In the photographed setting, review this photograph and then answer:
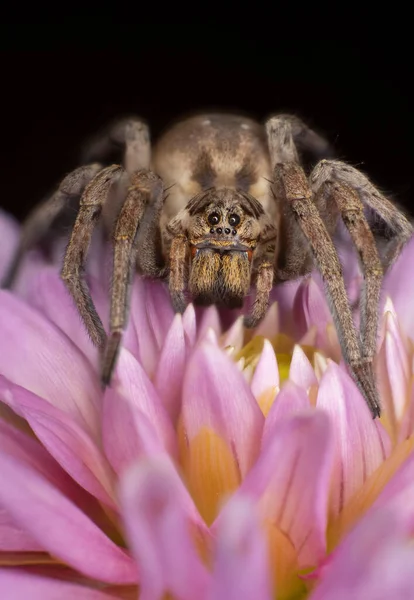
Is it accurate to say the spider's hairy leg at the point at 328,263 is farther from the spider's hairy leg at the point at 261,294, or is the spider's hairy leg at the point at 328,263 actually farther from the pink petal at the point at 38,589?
the pink petal at the point at 38,589

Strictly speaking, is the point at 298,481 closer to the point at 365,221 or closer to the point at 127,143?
the point at 365,221

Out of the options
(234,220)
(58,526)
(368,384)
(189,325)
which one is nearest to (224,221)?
(234,220)

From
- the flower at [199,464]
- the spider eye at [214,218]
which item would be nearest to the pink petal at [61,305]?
the flower at [199,464]

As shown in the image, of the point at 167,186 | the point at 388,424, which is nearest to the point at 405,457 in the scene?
the point at 388,424

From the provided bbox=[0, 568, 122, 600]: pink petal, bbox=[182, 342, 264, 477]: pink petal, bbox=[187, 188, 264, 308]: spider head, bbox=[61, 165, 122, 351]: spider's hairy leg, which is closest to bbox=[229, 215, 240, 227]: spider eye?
bbox=[187, 188, 264, 308]: spider head

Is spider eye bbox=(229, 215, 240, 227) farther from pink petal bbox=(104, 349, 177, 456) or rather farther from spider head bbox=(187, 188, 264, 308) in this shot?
pink petal bbox=(104, 349, 177, 456)

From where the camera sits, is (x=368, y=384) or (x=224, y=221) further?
(x=224, y=221)
